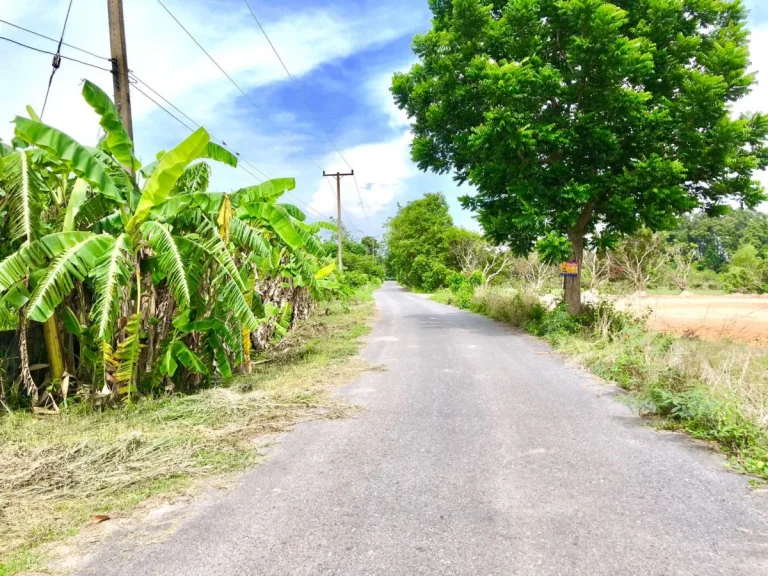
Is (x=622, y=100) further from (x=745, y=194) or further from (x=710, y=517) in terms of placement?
(x=710, y=517)

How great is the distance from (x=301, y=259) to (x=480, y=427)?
A: 14.5 ft

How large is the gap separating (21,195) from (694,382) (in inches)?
324

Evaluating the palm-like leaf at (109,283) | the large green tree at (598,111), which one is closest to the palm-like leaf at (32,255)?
the palm-like leaf at (109,283)

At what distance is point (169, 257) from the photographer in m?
5.71

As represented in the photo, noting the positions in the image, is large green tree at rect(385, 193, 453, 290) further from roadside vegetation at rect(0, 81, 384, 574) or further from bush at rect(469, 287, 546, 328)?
roadside vegetation at rect(0, 81, 384, 574)

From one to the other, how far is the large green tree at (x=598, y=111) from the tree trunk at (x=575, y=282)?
40 mm

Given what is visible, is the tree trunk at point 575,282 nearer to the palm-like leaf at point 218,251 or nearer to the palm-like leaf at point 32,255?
the palm-like leaf at point 218,251

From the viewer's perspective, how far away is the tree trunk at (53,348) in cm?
581

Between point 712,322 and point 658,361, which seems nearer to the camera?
point 658,361

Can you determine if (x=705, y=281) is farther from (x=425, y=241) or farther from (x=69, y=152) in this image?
(x=69, y=152)

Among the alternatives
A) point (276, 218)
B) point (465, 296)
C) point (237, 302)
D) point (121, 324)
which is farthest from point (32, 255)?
point (465, 296)

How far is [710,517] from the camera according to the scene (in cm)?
339

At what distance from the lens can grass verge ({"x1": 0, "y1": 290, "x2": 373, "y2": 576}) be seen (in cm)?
340

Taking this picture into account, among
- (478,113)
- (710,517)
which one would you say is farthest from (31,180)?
(478,113)
